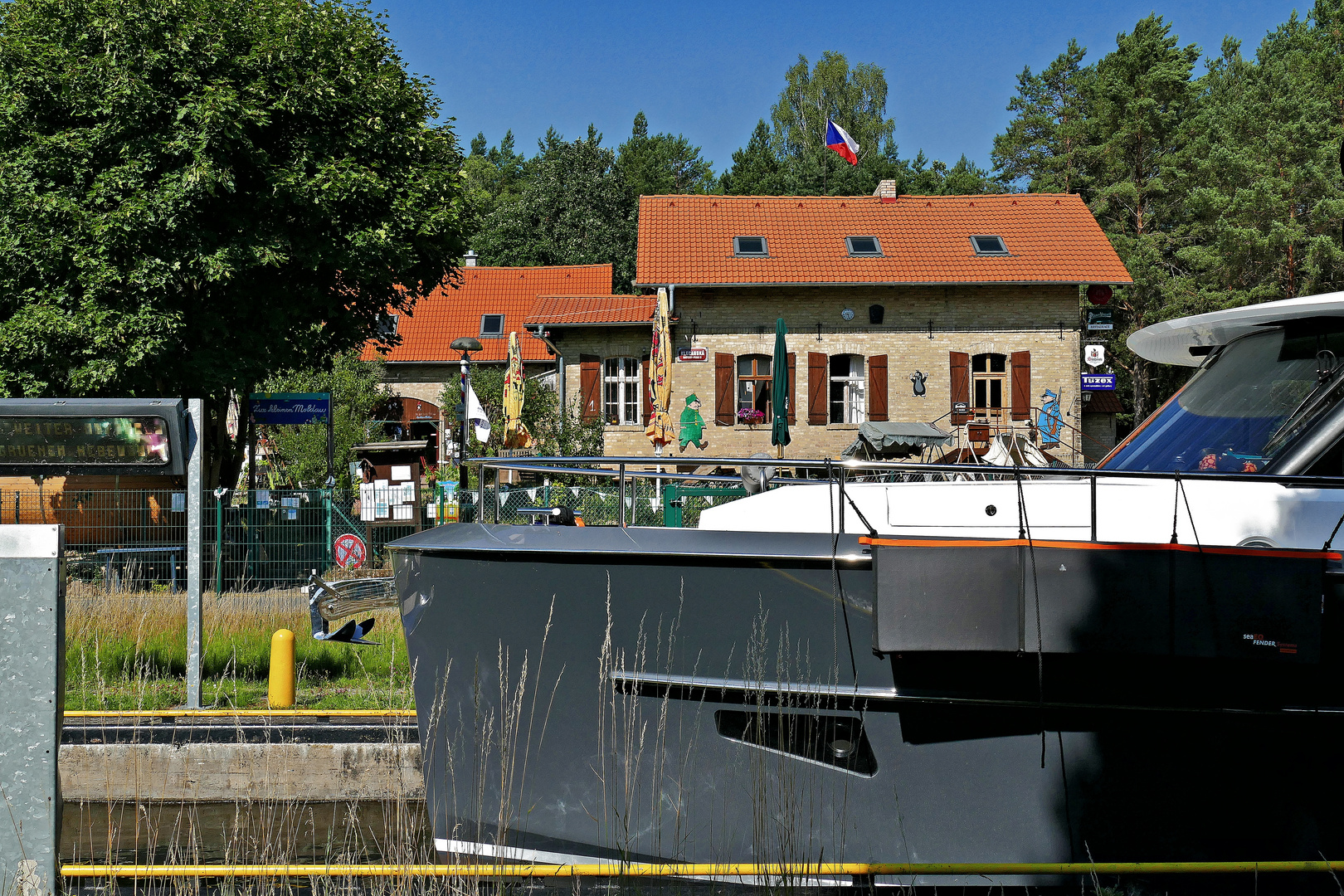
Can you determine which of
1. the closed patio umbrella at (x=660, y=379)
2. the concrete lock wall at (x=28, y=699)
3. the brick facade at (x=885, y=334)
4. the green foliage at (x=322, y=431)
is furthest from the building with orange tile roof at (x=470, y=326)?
the concrete lock wall at (x=28, y=699)

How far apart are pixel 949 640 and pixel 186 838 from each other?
15.3 feet

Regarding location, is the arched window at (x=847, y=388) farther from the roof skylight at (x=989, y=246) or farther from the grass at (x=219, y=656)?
the grass at (x=219, y=656)

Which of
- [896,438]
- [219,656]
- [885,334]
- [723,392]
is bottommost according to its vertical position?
[219,656]

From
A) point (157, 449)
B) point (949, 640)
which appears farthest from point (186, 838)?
point (949, 640)

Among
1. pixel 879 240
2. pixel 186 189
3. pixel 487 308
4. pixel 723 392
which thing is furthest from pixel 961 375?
pixel 487 308

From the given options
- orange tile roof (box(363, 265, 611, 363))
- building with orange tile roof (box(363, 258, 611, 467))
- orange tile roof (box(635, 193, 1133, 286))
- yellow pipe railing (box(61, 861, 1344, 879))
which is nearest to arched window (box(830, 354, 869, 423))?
orange tile roof (box(635, 193, 1133, 286))

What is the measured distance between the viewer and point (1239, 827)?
13.6 feet

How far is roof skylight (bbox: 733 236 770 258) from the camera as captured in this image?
1049 inches

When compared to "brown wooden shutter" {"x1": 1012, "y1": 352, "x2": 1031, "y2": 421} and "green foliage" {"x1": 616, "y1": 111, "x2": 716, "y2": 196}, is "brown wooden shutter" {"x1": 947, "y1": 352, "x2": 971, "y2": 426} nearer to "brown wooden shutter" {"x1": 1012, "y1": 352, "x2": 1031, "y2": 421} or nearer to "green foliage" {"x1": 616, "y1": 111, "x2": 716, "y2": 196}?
"brown wooden shutter" {"x1": 1012, "y1": 352, "x2": 1031, "y2": 421}

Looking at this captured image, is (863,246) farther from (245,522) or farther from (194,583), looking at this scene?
(194,583)

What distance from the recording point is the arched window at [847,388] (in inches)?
1034

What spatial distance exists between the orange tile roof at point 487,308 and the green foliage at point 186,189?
17.6 meters

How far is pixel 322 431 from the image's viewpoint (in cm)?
2688

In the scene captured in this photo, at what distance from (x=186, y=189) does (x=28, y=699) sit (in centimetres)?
1241
